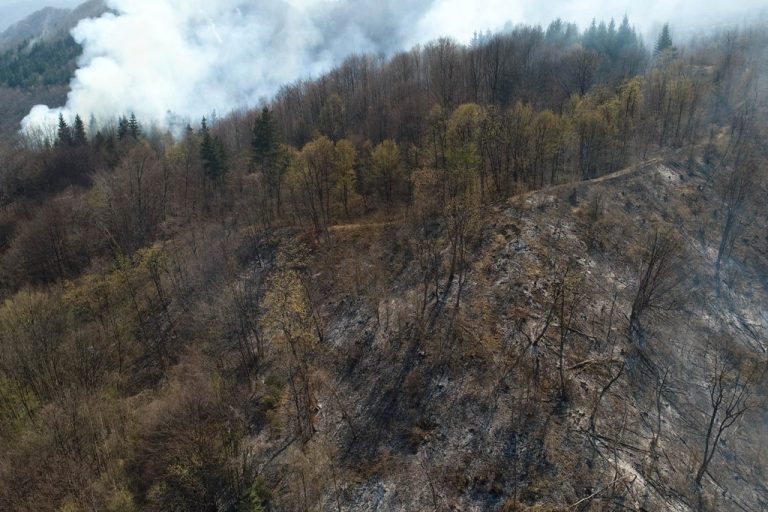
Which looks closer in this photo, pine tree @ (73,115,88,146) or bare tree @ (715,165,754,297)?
bare tree @ (715,165,754,297)

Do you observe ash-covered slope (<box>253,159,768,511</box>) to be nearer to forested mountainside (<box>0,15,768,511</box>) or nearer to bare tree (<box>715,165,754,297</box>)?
forested mountainside (<box>0,15,768,511</box>)

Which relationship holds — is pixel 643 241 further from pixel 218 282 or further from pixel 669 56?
pixel 669 56

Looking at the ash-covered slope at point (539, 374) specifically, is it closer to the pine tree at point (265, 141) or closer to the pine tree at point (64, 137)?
the pine tree at point (265, 141)

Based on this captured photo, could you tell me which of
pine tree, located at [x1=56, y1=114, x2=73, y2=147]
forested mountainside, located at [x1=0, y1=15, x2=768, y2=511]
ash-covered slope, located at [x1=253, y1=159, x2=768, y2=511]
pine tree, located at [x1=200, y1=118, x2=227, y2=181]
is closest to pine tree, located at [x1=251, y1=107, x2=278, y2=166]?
forested mountainside, located at [x1=0, y1=15, x2=768, y2=511]

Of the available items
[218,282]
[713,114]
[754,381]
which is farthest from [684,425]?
[713,114]

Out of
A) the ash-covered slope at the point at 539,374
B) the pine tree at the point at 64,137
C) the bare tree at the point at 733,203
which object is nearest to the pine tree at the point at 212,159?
the ash-covered slope at the point at 539,374

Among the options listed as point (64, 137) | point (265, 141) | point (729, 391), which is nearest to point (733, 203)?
point (729, 391)
